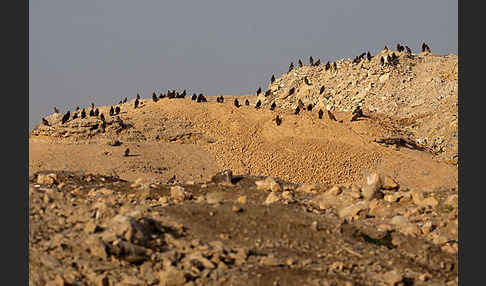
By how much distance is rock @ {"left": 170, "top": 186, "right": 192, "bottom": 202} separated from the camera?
1593 cm

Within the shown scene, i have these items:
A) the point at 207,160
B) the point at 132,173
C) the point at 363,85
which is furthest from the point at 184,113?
the point at 363,85

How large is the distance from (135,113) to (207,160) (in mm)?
5787

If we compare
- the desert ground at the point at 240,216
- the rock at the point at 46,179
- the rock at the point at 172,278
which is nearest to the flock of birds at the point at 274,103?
the desert ground at the point at 240,216

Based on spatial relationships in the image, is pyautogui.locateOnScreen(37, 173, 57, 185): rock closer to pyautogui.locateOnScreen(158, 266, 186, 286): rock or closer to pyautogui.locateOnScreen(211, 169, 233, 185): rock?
pyautogui.locateOnScreen(211, 169, 233, 185): rock

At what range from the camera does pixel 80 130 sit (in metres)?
31.4

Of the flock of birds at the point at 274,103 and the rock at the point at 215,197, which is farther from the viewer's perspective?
the flock of birds at the point at 274,103

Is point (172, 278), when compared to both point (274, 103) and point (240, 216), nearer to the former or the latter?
point (240, 216)

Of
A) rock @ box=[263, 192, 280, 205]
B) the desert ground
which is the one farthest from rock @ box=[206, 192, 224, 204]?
rock @ box=[263, 192, 280, 205]

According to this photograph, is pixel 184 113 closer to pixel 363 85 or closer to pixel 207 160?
pixel 207 160

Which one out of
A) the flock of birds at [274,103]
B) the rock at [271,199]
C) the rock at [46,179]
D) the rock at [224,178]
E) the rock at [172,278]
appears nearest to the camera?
the rock at [172,278]

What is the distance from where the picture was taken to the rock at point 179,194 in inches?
627

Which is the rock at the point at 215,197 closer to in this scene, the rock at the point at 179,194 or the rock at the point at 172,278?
the rock at the point at 179,194

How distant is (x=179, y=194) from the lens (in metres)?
16.0

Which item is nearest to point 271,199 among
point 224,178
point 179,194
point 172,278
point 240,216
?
point 240,216
